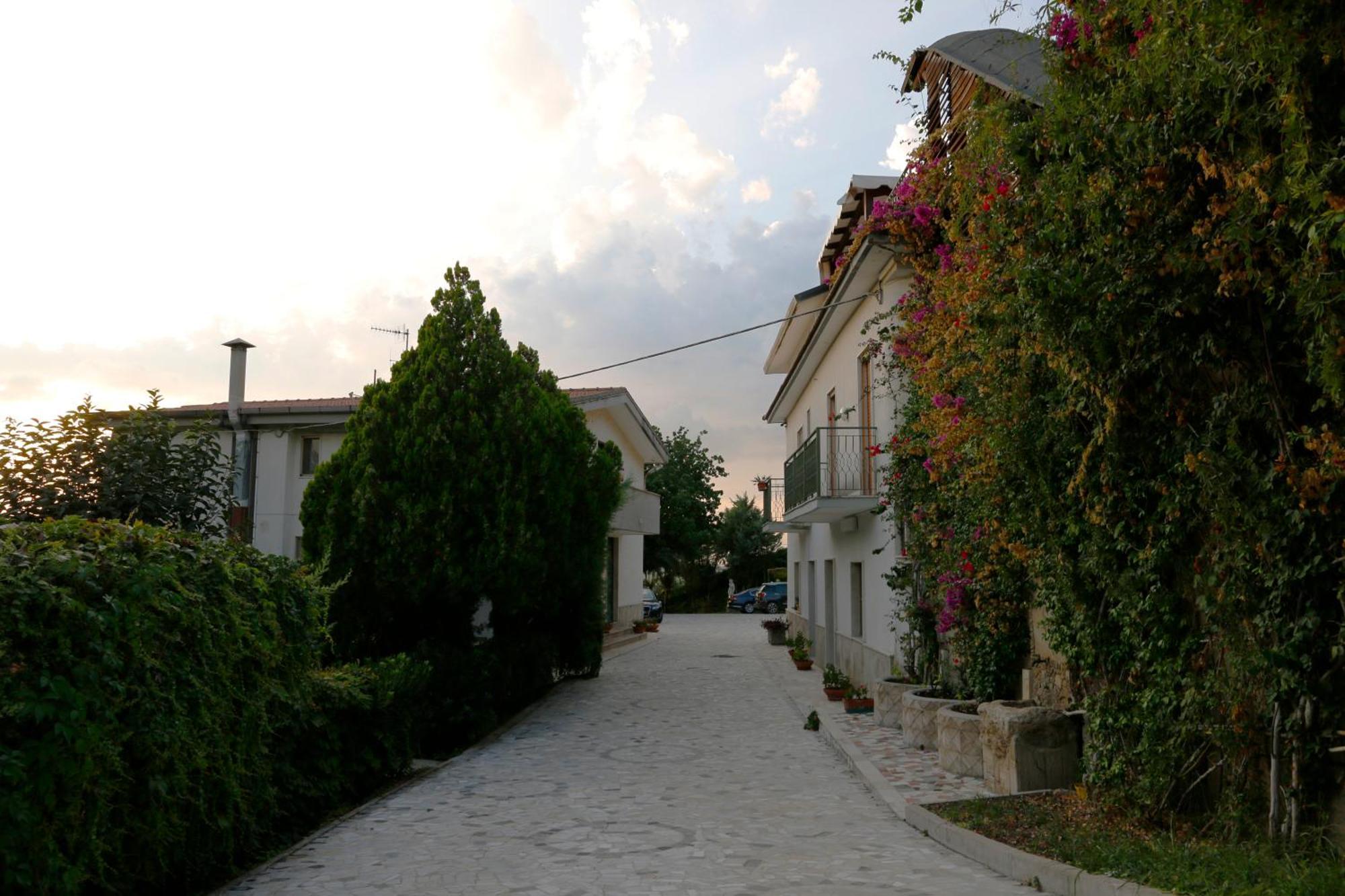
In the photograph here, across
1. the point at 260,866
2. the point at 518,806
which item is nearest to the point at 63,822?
the point at 260,866

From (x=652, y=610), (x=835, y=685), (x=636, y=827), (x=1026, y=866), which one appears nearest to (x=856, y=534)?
(x=835, y=685)

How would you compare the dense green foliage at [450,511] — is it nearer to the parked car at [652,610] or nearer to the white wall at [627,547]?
the white wall at [627,547]

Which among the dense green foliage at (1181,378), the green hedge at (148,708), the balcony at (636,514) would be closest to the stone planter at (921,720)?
the dense green foliage at (1181,378)

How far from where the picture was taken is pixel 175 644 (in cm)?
544

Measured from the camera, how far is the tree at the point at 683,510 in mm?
52312

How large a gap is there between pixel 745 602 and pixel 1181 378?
140ft

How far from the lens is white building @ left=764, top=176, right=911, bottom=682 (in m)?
13.8

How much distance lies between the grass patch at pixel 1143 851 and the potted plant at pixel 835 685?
7.50m

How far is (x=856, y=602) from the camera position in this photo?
670 inches

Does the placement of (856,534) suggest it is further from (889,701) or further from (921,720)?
(921,720)

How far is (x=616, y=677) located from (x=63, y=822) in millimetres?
14272

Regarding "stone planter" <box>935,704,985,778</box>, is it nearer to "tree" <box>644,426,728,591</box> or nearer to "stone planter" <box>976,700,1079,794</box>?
"stone planter" <box>976,700,1079,794</box>

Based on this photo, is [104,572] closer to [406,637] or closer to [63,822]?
[63,822]

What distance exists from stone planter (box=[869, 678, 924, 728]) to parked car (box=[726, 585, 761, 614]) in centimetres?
3544
